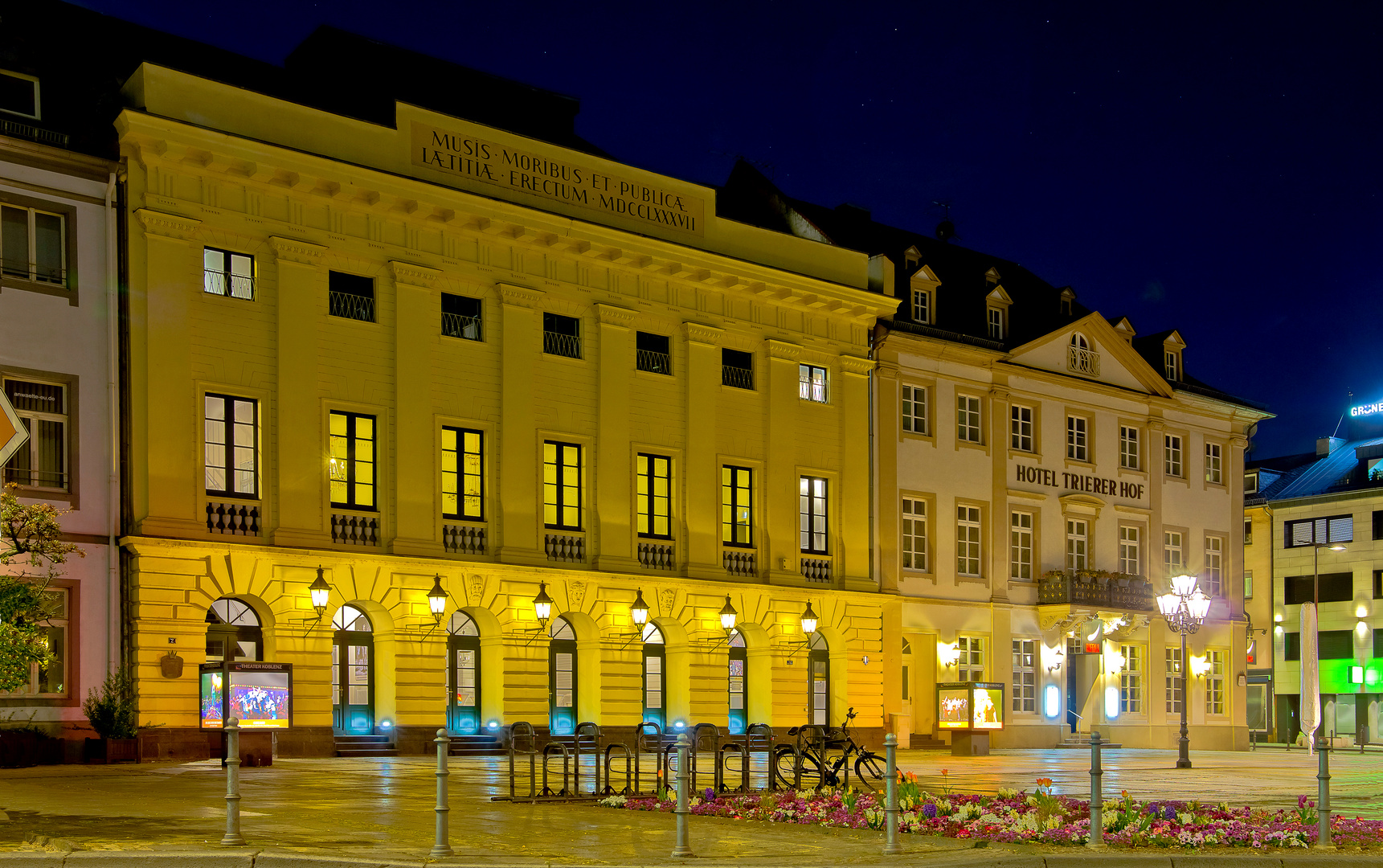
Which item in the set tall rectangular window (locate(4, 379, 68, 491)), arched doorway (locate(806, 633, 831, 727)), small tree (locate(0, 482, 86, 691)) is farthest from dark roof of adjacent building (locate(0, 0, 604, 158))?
arched doorway (locate(806, 633, 831, 727))

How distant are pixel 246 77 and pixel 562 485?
11.3 m

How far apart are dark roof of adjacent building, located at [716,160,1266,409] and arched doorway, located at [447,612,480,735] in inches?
519

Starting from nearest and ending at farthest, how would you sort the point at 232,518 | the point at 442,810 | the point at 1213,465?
the point at 442,810
the point at 232,518
the point at 1213,465

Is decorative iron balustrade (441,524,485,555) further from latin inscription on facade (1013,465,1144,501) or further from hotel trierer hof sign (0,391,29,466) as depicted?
hotel trierer hof sign (0,391,29,466)

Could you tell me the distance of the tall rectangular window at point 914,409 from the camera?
43.2 m

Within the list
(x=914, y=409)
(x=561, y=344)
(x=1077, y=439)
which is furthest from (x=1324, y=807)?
(x=1077, y=439)

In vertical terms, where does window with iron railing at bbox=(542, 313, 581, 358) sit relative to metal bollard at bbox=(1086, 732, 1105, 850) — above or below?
above

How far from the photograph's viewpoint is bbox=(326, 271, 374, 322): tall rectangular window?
3262cm

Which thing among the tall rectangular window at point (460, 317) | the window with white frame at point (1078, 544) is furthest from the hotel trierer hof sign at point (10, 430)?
the window with white frame at point (1078, 544)

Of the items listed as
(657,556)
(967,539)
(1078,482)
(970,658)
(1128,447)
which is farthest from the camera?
(1128,447)

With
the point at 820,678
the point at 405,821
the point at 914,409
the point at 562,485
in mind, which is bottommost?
the point at 820,678

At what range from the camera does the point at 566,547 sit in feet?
117

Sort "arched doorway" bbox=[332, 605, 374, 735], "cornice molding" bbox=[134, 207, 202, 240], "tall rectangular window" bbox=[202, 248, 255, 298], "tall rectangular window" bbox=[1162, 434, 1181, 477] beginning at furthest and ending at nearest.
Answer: "tall rectangular window" bbox=[1162, 434, 1181, 477], "arched doorway" bbox=[332, 605, 374, 735], "tall rectangular window" bbox=[202, 248, 255, 298], "cornice molding" bbox=[134, 207, 202, 240]

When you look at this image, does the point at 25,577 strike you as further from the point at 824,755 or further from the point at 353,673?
the point at 824,755
